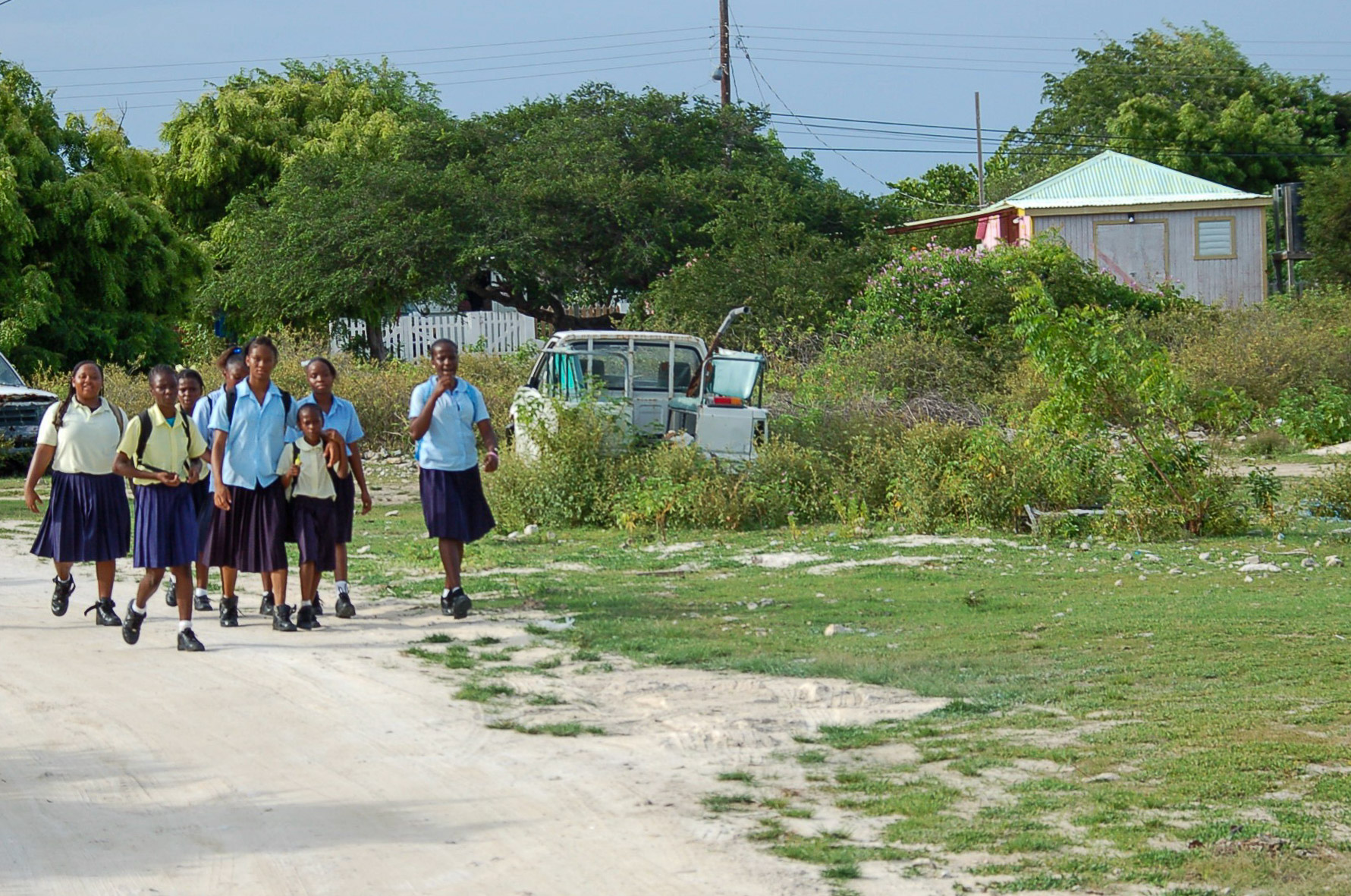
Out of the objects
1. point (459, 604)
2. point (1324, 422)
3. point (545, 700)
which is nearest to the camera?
point (545, 700)

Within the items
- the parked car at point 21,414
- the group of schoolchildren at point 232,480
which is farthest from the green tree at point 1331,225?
the group of schoolchildren at point 232,480

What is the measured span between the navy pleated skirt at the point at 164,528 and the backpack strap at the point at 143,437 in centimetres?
19

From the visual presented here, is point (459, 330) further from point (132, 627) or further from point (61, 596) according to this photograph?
point (132, 627)

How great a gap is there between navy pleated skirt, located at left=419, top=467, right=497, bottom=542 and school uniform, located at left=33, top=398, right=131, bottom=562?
1.89 meters

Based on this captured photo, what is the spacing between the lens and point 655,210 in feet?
102

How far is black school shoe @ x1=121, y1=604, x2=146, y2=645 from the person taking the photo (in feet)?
28.4

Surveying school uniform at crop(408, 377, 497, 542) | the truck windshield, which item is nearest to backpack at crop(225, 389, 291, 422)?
school uniform at crop(408, 377, 497, 542)

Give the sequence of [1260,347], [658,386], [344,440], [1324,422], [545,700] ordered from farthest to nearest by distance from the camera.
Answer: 1. [1260,347]
2. [1324,422]
3. [658,386]
4. [344,440]
5. [545,700]

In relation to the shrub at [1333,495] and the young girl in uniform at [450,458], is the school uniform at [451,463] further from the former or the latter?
the shrub at [1333,495]

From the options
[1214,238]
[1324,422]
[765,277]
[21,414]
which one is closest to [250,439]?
[21,414]

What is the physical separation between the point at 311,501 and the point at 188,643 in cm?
118

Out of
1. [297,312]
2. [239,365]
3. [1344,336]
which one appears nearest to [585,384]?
[239,365]

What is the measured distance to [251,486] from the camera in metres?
9.06

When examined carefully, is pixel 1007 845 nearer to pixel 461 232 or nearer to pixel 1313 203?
pixel 461 232
